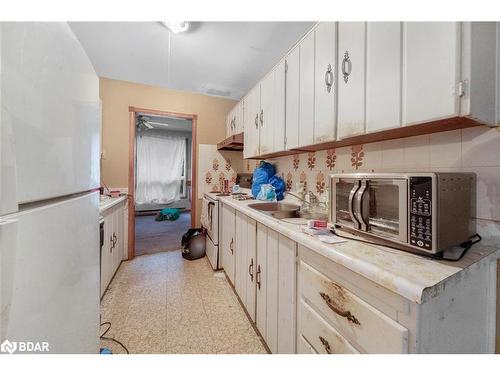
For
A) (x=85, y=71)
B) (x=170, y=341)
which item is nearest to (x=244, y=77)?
(x=85, y=71)

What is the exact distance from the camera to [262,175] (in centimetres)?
224

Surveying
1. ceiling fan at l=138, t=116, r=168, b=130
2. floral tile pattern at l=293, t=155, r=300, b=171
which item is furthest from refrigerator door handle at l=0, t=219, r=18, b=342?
ceiling fan at l=138, t=116, r=168, b=130

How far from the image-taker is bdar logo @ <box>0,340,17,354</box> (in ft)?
1.30

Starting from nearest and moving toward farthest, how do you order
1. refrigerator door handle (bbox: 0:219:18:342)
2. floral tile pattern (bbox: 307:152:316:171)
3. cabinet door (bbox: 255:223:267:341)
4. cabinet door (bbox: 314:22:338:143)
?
refrigerator door handle (bbox: 0:219:18:342), cabinet door (bbox: 314:22:338:143), cabinet door (bbox: 255:223:267:341), floral tile pattern (bbox: 307:152:316:171)

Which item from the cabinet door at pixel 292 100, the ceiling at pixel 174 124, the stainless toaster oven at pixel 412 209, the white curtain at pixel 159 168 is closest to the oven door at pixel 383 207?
the stainless toaster oven at pixel 412 209

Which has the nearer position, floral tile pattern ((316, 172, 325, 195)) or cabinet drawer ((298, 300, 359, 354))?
cabinet drawer ((298, 300, 359, 354))

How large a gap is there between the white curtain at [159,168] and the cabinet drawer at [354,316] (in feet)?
17.9

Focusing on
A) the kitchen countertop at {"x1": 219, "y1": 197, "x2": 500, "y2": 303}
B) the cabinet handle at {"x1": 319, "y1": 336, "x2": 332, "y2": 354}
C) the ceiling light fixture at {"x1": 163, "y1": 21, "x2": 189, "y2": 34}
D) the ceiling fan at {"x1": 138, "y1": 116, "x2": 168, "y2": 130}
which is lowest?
the cabinet handle at {"x1": 319, "y1": 336, "x2": 332, "y2": 354}

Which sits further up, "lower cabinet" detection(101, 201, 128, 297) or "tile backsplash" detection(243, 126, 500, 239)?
"tile backsplash" detection(243, 126, 500, 239)

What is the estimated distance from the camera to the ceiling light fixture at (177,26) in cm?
166

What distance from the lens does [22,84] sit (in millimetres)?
427

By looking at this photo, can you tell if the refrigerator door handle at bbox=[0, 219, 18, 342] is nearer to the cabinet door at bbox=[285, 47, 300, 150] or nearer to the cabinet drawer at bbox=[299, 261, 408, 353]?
the cabinet drawer at bbox=[299, 261, 408, 353]

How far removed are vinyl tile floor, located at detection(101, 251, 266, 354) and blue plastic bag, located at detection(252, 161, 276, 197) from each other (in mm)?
1078
